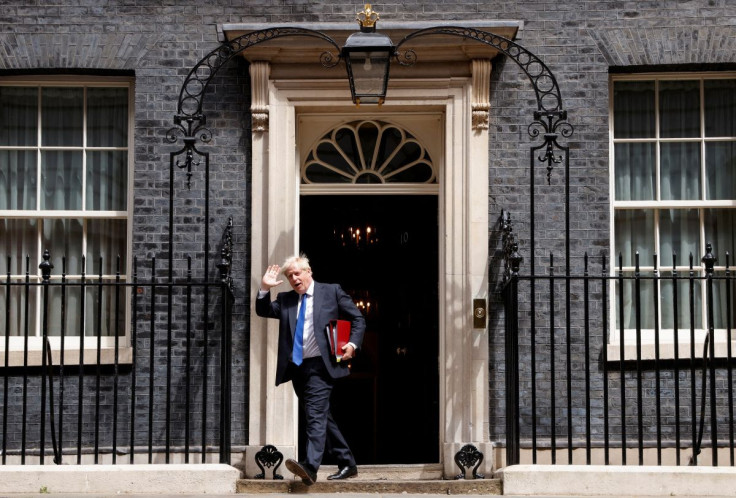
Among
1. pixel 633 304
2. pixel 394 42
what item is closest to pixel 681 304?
pixel 633 304

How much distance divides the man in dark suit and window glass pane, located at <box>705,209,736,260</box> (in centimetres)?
324

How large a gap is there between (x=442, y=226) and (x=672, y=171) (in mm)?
2014

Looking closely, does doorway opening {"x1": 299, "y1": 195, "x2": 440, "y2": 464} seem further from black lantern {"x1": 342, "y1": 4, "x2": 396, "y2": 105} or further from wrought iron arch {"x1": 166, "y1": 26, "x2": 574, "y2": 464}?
black lantern {"x1": 342, "y1": 4, "x2": 396, "y2": 105}

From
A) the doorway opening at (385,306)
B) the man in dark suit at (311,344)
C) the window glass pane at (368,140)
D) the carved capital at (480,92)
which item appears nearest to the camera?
the man in dark suit at (311,344)

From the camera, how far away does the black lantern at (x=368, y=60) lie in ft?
28.4

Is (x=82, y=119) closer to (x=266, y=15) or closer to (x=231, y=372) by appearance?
(x=266, y=15)

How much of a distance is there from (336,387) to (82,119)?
3.66 meters

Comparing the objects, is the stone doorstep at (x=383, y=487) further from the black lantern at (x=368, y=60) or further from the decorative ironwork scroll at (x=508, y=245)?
the black lantern at (x=368, y=60)

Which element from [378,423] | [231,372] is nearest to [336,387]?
[378,423]

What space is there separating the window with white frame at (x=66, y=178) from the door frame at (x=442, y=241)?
4.12ft

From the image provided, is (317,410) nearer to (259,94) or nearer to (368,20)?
(259,94)

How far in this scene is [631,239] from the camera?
A: 32.9ft

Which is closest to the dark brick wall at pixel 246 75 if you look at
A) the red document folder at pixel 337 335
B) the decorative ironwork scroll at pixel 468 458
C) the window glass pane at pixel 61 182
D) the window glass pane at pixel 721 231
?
the window glass pane at pixel 61 182

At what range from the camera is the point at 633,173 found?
1005cm
